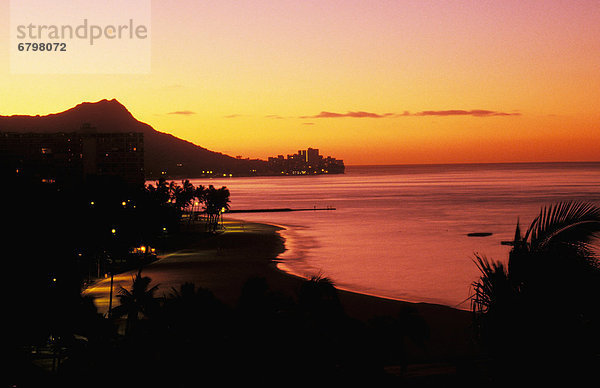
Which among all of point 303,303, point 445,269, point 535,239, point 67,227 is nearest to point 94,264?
point 67,227

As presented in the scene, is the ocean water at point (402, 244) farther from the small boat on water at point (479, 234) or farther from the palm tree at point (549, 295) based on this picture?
the palm tree at point (549, 295)

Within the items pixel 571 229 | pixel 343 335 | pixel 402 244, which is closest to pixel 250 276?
pixel 343 335

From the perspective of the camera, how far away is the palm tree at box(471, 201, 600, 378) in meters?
7.84

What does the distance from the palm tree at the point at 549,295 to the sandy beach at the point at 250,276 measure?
6604 millimetres

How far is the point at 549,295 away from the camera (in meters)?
8.22

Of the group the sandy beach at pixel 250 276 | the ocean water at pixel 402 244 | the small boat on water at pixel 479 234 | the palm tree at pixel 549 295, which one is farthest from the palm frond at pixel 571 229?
the small boat on water at pixel 479 234

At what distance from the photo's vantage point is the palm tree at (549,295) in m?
7.84

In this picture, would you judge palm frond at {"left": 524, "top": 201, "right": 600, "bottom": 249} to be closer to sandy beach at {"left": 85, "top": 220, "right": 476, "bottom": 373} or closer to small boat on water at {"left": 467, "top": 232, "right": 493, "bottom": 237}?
sandy beach at {"left": 85, "top": 220, "right": 476, "bottom": 373}

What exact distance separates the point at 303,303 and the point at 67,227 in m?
24.0

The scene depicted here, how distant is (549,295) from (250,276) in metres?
10.1

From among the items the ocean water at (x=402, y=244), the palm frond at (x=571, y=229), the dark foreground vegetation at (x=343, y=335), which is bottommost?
the ocean water at (x=402, y=244)

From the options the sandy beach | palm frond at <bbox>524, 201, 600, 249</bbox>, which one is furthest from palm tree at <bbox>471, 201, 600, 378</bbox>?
the sandy beach

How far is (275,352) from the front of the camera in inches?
400

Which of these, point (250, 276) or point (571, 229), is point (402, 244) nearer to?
point (250, 276)
